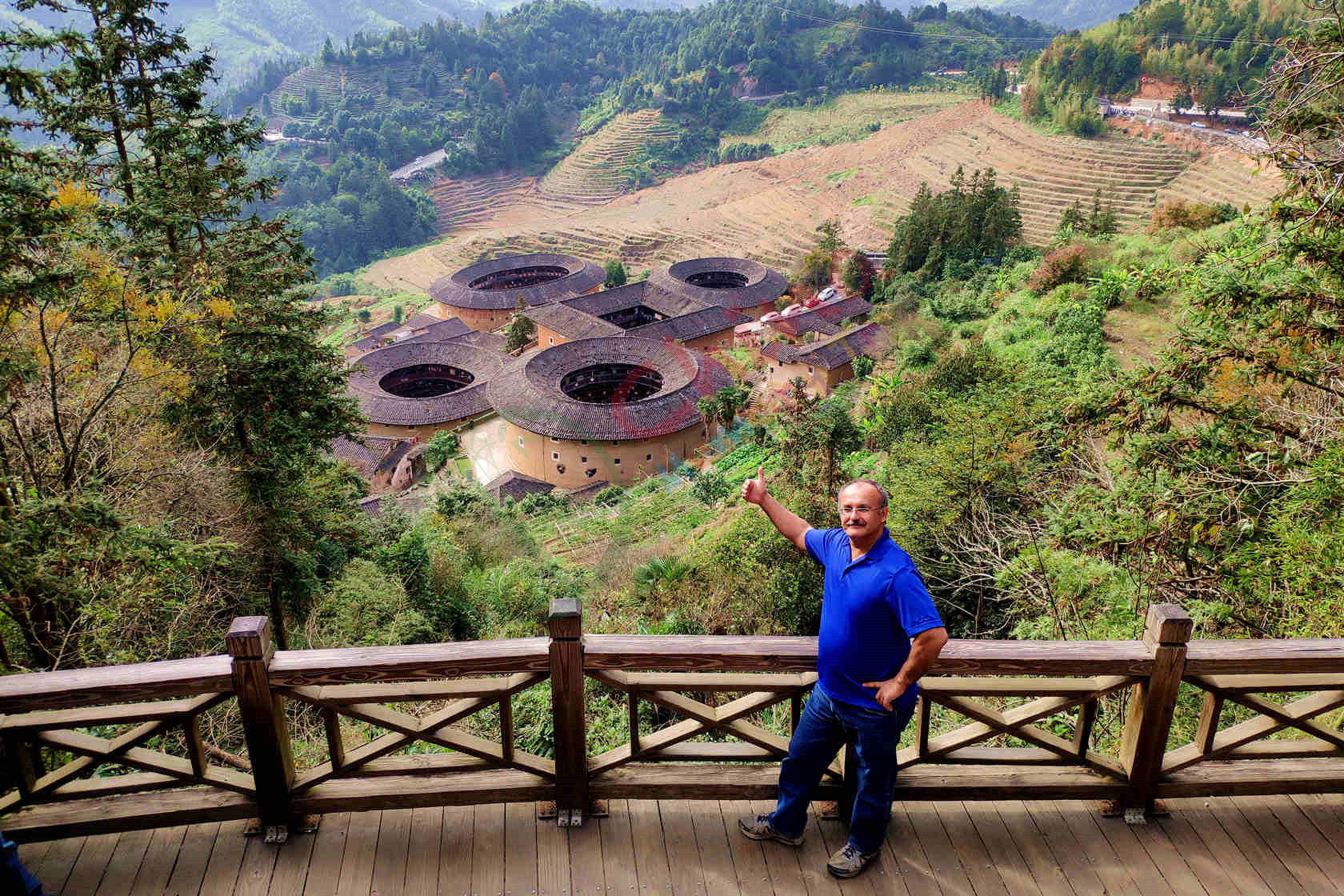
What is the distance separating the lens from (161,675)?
9.33 ft

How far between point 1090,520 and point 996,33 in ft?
341

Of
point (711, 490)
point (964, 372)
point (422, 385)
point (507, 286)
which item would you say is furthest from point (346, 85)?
point (964, 372)

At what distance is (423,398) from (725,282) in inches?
699

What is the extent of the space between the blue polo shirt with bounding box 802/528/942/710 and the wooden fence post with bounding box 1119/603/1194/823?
89cm

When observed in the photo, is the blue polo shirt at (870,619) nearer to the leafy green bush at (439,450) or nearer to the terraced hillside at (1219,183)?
the leafy green bush at (439,450)

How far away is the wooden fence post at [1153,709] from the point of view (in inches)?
114

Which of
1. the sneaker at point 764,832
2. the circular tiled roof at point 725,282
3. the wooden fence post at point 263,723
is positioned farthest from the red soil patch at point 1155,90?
the wooden fence post at point 263,723

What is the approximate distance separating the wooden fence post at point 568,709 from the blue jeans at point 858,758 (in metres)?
0.75

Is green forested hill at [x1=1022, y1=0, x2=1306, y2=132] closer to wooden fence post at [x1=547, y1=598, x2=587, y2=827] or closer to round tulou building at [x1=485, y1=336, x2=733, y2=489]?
round tulou building at [x1=485, y1=336, x2=733, y2=489]

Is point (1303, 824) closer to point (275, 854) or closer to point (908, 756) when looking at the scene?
point (908, 756)

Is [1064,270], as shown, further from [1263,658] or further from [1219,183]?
[1219,183]

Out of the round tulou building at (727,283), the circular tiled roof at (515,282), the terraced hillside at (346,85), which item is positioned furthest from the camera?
the terraced hillside at (346,85)

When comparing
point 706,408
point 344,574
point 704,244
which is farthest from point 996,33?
point 344,574

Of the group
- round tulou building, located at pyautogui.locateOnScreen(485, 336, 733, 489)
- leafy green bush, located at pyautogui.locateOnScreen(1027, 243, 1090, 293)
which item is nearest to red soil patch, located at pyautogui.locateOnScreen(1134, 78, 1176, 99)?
leafy green bush, located at pyautogui.locateOnScreen(1027, 243, 1090, 293)
